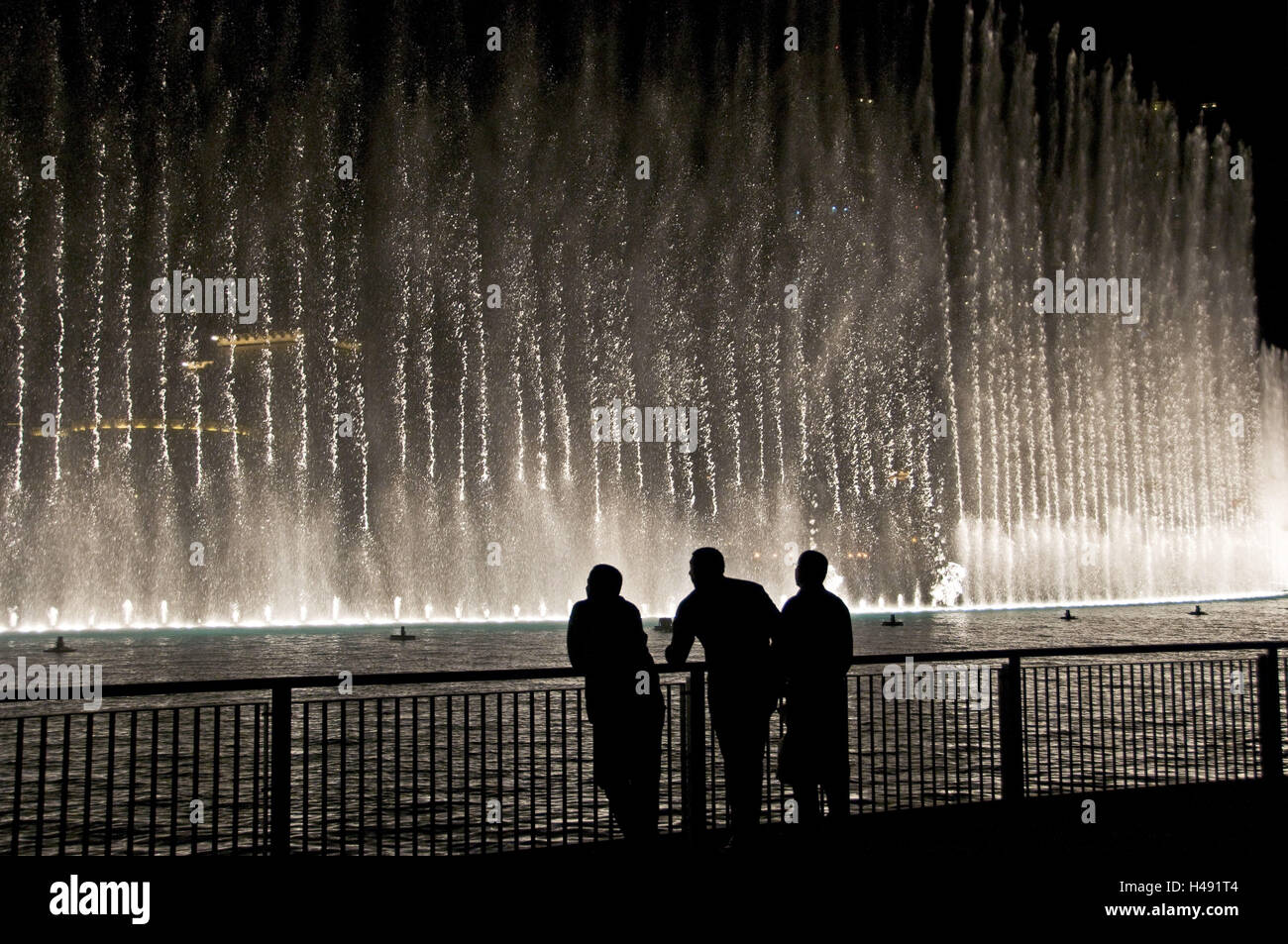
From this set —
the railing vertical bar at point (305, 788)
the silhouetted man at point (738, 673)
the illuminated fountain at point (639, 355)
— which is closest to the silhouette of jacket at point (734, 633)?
the silhouetted man at point (738, 673)

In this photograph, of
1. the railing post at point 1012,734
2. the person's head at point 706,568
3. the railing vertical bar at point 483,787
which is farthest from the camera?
the railing post at point 1012,734

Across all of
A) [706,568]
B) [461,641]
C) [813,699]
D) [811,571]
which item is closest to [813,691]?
[813,699]

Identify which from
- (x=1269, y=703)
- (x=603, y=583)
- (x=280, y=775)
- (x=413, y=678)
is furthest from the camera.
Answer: (x=1269, y=703)

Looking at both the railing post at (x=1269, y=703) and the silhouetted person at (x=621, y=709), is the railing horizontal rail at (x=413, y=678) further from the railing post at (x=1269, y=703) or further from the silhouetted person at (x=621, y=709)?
the railing post at (x=1269, y=703)

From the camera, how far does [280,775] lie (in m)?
5.28

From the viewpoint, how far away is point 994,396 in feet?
112

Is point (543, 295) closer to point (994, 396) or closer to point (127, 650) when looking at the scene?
point (994, 396)

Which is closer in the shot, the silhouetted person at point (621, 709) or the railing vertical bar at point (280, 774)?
the railing vertical bar at point (280, 774)

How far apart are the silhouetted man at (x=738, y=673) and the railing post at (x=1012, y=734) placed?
4.72 ft

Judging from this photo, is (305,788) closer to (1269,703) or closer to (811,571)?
(811,571)

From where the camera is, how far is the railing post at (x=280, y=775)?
5242 mm

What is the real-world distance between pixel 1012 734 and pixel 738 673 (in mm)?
1666
